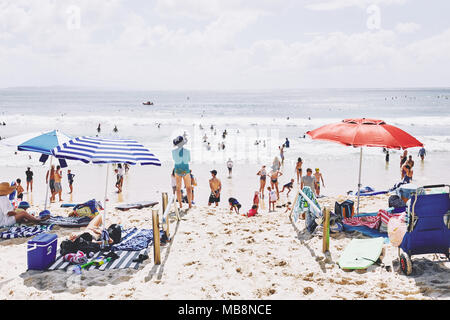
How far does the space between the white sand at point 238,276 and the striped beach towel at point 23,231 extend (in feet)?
0.63

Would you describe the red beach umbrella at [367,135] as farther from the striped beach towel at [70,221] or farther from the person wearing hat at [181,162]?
the striped beach towel at [70,221]

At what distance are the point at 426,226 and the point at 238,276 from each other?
Result: 288 cm

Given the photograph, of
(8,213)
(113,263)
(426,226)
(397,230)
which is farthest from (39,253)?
(426,226)

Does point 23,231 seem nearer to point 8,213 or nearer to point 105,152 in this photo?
point 8,213

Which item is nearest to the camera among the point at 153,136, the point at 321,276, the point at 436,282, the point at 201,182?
the point at 436,282

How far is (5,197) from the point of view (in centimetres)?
780

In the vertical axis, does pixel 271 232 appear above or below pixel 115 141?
below

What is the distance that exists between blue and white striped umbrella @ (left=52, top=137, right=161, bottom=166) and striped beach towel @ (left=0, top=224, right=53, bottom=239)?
2.09 m

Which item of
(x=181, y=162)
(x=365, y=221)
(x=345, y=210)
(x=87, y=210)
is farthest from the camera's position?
(x=181, y=162)

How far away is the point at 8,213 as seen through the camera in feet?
25.8

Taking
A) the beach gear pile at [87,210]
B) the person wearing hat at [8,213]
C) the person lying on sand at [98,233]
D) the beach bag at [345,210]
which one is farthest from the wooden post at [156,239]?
the beach bag at [345,210]
